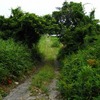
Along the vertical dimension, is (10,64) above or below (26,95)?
above

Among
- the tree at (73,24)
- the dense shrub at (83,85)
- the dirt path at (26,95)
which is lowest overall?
the dirt path at (26,95)

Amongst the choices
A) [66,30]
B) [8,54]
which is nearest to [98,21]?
[66,30]

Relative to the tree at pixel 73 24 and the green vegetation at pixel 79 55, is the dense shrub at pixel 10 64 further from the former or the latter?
the tree at pixel 73 24

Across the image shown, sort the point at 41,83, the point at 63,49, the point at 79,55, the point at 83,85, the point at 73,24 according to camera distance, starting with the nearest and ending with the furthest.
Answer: the point at 83,85 → the point at 41,83 → the point at 79,55 → the point at 63,49 → the point at 73,24

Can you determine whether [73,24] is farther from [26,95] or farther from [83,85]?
[83,85]

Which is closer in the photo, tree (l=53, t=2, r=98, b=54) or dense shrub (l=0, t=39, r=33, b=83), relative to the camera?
dense shrub (l=0, t=39, r=33, b=83)

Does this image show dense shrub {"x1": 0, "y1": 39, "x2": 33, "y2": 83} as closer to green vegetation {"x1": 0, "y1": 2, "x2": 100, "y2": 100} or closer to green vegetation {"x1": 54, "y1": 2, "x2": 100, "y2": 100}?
green vegetation {"x1": 0, "y1": 2, "x2": 100, "y2": 100}

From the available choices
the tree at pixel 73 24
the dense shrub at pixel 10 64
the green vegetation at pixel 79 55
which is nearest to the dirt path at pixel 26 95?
the green vegetation at pixel 79 55

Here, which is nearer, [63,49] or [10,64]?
[10,64]

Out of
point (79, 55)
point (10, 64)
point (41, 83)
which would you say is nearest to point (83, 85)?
point (41, 83)

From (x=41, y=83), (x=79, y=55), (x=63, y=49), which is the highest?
(x=79, y=55)

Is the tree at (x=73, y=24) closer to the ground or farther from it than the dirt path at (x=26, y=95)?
farther from it

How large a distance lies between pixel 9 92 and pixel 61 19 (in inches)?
580

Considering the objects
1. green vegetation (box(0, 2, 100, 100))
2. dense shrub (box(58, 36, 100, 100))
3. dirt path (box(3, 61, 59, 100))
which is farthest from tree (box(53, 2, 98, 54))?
dense shrub (box(58, 36, 100, 100))
